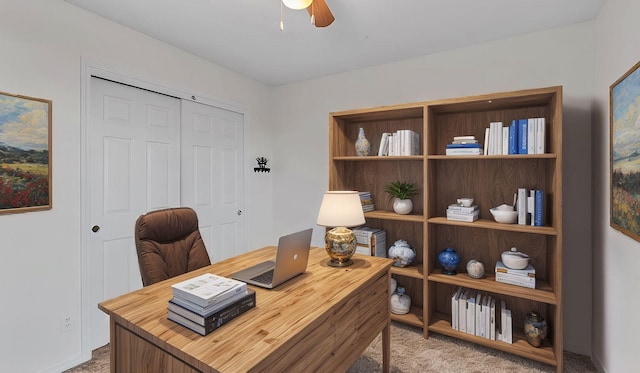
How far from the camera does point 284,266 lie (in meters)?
1.48

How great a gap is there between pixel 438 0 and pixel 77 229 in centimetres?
294

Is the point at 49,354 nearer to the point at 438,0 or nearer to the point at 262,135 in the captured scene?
the point at 262,135

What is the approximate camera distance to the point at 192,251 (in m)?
1.92

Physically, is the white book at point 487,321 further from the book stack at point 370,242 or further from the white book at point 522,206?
the book stack at point 370,242

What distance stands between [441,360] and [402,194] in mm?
1329

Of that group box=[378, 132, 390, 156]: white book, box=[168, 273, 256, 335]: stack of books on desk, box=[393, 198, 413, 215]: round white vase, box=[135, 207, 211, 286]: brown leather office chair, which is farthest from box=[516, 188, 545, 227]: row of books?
box=[135, 207, 211, 286]: brown leather office chair

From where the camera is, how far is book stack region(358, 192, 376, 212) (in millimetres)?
2928

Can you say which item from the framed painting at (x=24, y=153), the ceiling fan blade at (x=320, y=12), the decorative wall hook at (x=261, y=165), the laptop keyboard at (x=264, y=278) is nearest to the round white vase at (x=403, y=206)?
the laptop keyboard at (x=264, y=278)

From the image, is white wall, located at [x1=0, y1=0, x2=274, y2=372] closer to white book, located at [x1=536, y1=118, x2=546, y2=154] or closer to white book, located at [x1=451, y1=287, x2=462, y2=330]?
white book, located at [x1=451, y1=287, x2=462, y2=330]

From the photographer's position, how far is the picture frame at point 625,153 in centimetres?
150

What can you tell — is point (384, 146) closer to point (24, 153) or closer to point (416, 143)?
point (416, 143)

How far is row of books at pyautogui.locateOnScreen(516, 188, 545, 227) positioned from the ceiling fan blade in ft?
6.01

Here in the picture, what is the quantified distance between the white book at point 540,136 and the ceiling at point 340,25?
77 cm

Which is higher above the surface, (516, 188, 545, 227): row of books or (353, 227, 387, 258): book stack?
(516, 188, 545, 227): row of books
